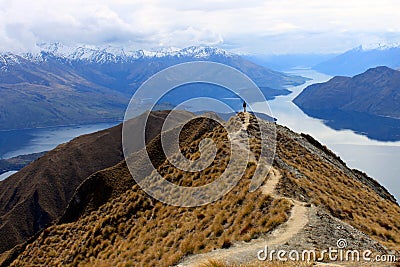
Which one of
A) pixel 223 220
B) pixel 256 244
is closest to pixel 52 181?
pixel 223 220

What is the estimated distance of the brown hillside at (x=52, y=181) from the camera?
4075 inches

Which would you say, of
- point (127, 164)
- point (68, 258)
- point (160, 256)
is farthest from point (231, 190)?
point (127, 164)

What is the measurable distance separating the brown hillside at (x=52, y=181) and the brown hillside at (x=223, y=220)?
65.3 metres

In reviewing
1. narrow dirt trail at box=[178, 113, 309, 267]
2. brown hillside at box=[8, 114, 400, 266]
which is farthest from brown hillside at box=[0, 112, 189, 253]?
narrow dirt trail at box=[178, 113, 309, 267]

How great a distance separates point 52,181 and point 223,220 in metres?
111

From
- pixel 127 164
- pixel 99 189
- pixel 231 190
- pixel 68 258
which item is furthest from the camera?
pixel 127 164

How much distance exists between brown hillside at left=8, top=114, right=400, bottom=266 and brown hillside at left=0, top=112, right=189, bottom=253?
65.3 metres

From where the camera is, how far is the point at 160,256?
19.9 metres

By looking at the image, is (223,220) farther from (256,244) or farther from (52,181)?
(52,181)

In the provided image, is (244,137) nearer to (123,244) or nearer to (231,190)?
(231,190)

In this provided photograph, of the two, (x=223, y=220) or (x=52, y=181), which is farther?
(x=52, y=181)

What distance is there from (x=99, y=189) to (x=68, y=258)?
12.6 meters

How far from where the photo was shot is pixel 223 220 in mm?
20578

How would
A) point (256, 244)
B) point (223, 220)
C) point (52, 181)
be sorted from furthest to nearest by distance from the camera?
→ 1. point (52, 181)
2. point (223, 220)
3. point (256, 244)
